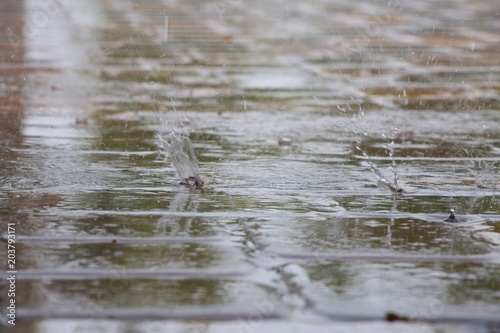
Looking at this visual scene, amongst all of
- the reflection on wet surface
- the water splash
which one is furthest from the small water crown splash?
the water splash

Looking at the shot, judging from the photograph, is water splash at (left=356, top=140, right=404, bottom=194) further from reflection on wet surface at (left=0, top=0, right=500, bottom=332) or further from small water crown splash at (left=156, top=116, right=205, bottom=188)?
small water crown splash at (left=156, top=116, right=205, bottom=188)

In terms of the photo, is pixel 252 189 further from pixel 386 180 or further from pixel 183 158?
pixel 386 180

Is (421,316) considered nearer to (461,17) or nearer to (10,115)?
(10,115)

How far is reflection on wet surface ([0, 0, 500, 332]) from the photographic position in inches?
123

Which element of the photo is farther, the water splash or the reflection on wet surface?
the water splash

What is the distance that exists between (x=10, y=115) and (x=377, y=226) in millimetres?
3753

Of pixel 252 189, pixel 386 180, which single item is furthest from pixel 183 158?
pixel 386 180

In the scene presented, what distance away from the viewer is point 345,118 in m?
7.36

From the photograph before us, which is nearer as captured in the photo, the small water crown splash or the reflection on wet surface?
the reflection on wet surface

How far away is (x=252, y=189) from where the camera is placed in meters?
4.98

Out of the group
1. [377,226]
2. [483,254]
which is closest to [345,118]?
[377,226]

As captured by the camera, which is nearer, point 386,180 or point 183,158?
point 386,180

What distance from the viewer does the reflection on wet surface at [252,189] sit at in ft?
10.3

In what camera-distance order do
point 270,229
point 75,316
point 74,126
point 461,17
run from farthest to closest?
point 461,17 → point 74,126 → point 270,229 → point 75,316
